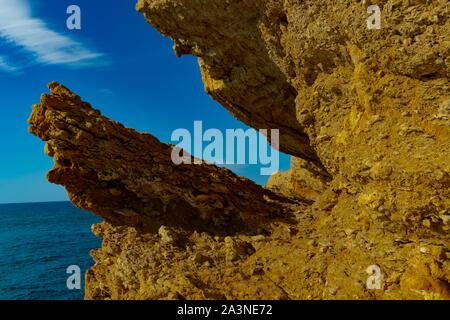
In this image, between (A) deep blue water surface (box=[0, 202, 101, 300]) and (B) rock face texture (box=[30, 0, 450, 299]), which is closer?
(B) rock face texture (box=[30, 0, 450, 299])

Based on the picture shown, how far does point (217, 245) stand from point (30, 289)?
3471cm

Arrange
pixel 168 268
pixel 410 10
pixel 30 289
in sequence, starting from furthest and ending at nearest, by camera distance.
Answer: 1. pixel 30 289
2. pixel 168 268
3. pixel 410 10

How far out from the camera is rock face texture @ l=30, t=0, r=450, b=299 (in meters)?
5.16

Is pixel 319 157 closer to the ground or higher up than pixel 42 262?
higher up

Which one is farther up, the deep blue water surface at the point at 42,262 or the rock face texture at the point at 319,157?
the rock face texture at the point at 319,157

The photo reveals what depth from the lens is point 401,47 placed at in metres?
5.58

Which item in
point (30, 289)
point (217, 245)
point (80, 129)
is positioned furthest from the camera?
point (30, 289)

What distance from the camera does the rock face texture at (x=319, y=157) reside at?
16.9 feet

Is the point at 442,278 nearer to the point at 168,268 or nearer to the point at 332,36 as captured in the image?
the point at 168,268

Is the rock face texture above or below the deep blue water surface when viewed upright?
above

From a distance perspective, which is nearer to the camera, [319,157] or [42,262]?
[319,157]

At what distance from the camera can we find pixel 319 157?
345 inches

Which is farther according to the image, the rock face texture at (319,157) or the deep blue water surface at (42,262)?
the deep blue water surface at (42,262)

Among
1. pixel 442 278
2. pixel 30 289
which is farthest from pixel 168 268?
pixel 30 289
